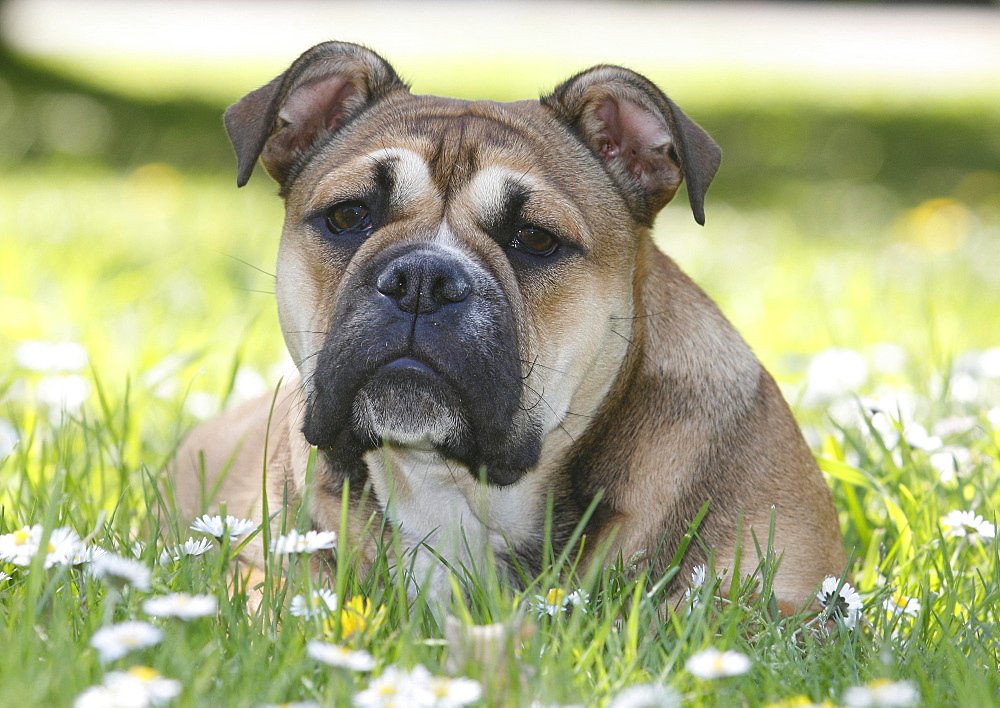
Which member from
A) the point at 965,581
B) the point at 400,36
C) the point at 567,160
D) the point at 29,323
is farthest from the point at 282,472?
the point at 400,36

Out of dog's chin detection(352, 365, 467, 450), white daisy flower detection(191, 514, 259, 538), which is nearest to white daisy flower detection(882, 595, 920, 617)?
dog's chin detection(352, 365, 467, 450)

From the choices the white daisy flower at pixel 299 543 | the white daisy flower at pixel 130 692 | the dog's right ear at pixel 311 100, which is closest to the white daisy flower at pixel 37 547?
the white daisy flower at pixel 299 543

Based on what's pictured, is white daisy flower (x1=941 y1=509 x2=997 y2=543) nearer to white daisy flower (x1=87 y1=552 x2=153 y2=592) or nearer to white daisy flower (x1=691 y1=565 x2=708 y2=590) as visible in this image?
white daisy flower (x1=691 y1=565 x2=708 y2=590)

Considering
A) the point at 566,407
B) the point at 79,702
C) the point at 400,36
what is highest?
the point at 400,36

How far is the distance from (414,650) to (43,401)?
306 cm

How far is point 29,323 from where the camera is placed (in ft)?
20.8

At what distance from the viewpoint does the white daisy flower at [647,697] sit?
90.0 inches

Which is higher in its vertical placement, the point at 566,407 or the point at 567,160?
the point at 567,160

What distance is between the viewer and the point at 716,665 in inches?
95.0

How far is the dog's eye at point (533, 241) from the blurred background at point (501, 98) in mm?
1352

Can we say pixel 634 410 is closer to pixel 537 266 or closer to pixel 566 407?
pixel 566 407

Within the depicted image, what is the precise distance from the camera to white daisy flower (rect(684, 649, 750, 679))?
2.38 metres

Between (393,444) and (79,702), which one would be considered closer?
(79,702)

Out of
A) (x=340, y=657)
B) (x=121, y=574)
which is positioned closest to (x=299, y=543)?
(x=121, y=574)
